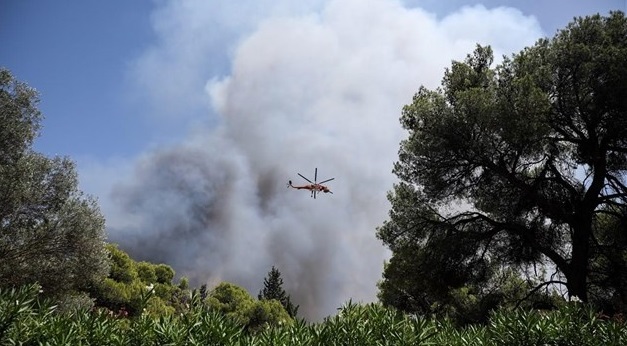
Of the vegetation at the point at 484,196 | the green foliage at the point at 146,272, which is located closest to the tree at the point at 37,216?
the vegetation at the point at 484,196

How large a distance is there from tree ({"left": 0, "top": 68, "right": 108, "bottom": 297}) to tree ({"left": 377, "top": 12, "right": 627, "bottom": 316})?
11871mm

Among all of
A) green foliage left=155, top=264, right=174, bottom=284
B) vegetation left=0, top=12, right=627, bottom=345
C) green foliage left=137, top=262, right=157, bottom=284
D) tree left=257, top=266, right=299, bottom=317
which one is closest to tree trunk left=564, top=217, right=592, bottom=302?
vegetation left=0, top=12, right=627, bottom=345

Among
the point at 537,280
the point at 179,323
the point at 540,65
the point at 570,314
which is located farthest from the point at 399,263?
the point at 179,323

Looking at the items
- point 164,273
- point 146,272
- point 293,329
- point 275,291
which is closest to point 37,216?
point 293,329

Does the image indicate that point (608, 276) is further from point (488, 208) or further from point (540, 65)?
point (540, 65)

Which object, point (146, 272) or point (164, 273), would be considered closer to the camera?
point (146, 272)

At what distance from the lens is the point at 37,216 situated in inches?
563

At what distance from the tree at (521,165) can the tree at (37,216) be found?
1187 cm

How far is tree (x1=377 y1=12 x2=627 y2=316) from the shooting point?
1652 centimetres

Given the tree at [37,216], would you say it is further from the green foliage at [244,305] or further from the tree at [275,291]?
the tree at [275,291]

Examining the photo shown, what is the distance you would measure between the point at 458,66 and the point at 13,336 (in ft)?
62.3

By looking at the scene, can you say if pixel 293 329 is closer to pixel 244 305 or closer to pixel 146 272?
pixel 146 272

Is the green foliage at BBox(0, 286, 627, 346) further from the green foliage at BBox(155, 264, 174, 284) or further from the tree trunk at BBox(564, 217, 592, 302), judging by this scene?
the green foliage at BBox(155, 264, 174, 284)

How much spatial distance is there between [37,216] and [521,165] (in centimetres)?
1660
